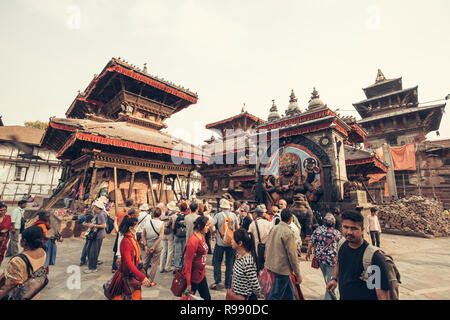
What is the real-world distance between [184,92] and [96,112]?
9.41 meters

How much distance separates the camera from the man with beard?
6.68ft

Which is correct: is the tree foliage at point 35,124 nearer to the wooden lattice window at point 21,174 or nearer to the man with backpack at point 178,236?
the wooden lattice window at point 21,174

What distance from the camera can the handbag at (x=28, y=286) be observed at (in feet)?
7.97

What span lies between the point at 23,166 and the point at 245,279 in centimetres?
3971

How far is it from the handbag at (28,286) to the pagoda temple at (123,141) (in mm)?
8986

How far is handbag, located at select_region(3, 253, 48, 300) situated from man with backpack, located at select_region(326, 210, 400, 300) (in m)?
3.94

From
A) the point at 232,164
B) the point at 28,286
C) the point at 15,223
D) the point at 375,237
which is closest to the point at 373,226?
the point at 375,237

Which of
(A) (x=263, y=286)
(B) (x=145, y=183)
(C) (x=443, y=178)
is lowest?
(A) (x=263, y=286)

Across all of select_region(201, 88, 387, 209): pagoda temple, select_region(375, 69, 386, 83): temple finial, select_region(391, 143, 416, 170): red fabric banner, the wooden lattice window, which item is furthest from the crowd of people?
the wooden lattice window

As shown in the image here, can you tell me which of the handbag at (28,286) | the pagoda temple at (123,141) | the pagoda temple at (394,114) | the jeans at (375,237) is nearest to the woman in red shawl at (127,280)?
the handbag at (28,286)

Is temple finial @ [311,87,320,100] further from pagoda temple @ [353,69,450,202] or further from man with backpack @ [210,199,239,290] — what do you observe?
pagoda temple @ [353,69,450,202]
